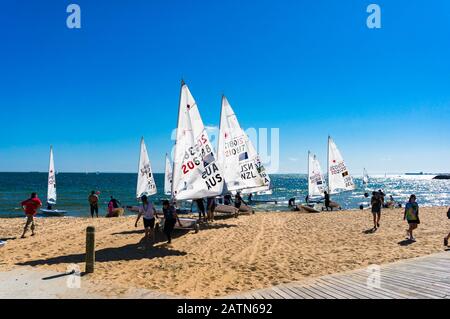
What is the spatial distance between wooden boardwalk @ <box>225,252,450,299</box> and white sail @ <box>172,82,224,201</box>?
738 centimetres

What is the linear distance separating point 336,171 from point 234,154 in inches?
604

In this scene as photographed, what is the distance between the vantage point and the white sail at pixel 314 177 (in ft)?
119

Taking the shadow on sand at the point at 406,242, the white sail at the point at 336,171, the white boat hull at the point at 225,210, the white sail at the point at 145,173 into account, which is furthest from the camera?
the white sail at the point at 336,171

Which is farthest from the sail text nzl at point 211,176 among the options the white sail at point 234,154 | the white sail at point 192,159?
the white sail at point 234,154

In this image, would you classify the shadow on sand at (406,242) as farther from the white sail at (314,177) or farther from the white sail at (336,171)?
the white sail at (314,177)

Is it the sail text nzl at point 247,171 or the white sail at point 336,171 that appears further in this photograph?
the white sail at point 336,171

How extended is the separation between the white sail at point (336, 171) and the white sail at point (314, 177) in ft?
14.0

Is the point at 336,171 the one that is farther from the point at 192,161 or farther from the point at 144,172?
the point at 192,161

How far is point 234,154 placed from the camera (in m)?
20.6

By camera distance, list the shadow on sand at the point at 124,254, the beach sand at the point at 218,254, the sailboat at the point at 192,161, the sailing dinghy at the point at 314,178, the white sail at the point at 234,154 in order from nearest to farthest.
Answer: the beach sand at the point at 218,254 → the shadow on sand at the point at 124,254 → the sailboat at the point at 192,161 → the white sail at the point at 234,154 → the sailing dinghy at the point at 314,178

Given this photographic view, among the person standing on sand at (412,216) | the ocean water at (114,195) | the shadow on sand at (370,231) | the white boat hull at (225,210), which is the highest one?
the person standing on sand at (412,216)

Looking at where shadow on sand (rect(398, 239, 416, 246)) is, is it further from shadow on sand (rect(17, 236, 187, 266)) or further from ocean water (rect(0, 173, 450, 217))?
ocean water (rect(0, 173, 450, 217))

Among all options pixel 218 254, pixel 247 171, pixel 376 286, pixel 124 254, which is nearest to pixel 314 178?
pixel 247 171
